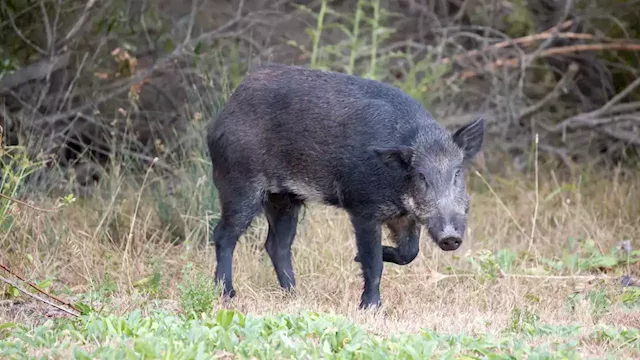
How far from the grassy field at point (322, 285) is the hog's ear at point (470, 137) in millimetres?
782

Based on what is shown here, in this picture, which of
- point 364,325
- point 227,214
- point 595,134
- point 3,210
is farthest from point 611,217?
point 3,210

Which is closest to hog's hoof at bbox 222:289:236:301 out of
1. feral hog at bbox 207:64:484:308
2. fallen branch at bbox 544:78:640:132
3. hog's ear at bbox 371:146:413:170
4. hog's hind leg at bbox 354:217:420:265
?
feral hog at bbox 207:64:484:308

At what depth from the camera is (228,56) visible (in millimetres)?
8703

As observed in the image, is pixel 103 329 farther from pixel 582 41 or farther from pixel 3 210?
pixel 582 41

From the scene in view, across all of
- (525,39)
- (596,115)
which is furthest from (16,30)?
(596,115)

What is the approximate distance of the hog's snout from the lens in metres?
5.08

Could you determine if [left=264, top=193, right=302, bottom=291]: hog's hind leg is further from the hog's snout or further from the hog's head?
the hog's snout

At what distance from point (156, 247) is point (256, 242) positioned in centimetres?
65

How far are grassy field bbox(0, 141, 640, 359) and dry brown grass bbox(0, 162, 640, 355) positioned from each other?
1 cm

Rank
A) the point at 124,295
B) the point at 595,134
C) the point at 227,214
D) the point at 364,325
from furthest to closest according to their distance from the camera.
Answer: the point at 595,134 → the point at 227,214 → the point at 124,295 → the point at 364,325

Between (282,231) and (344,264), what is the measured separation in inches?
19.0

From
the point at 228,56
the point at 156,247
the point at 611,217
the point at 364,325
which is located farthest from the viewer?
the point at 228,56

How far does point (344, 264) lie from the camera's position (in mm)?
6301

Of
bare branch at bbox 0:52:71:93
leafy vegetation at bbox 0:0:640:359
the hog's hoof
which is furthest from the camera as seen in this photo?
bare branch at bbox 0:52:71:93
